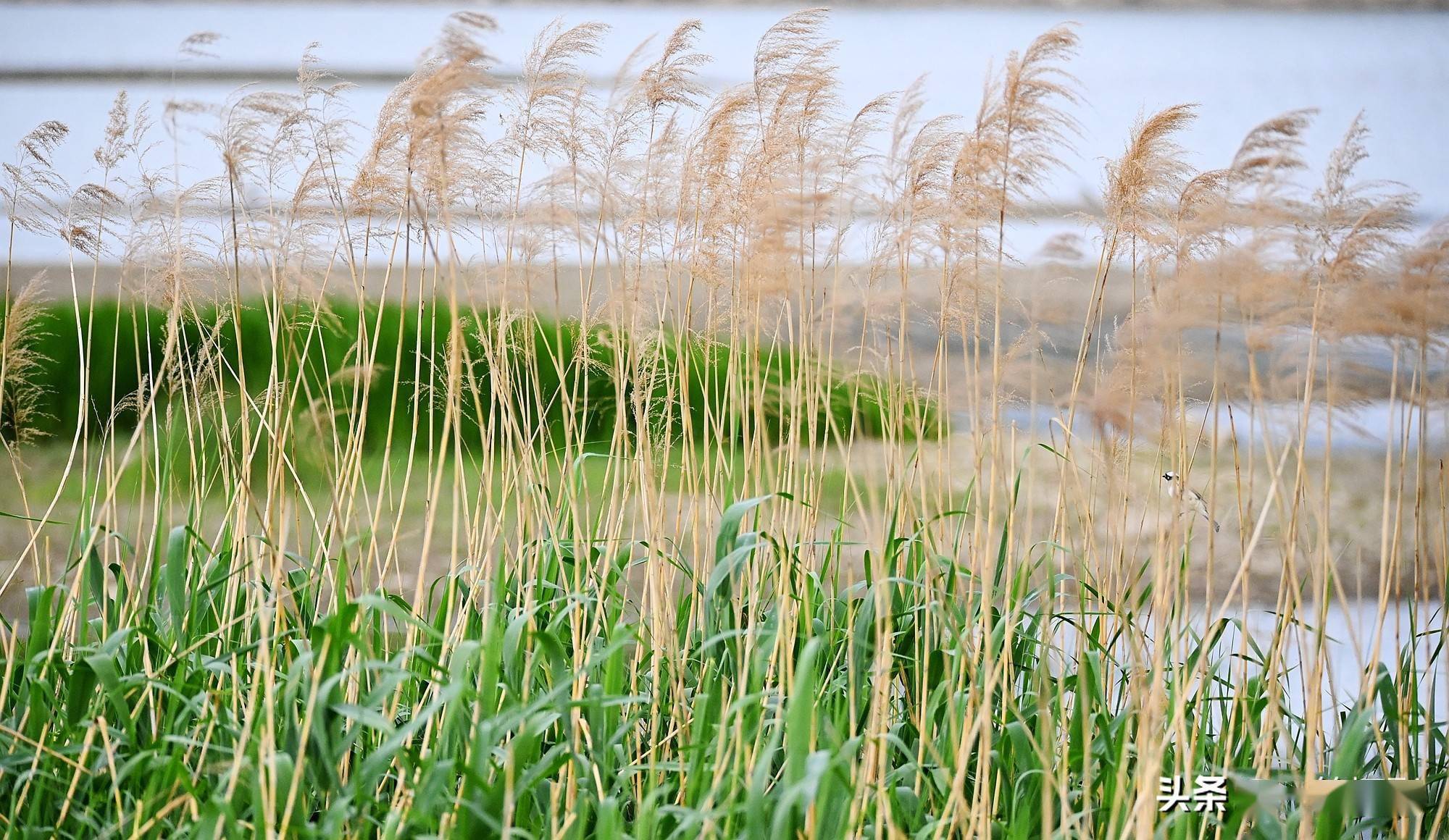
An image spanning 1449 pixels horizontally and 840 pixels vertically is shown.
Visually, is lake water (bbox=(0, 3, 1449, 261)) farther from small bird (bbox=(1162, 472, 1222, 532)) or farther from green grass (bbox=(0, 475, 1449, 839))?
green grass (bbox=(0, 475, 1449, 839))

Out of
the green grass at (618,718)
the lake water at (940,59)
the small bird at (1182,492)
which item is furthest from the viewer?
the lake water at (940,59)

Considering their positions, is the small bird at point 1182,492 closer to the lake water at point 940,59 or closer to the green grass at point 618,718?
the green grass at point 618,718

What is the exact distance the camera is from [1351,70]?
109 inches

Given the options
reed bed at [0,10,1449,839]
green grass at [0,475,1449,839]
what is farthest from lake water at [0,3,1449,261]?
green grass at [0,475,1449,839]

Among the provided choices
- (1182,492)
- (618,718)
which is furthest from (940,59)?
(618,718)

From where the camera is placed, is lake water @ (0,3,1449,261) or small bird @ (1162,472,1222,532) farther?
lake water @ (0,3,1449,261)

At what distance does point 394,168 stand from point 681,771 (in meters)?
0.81

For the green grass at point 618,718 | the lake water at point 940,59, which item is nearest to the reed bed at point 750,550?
the green grass at point 618,718

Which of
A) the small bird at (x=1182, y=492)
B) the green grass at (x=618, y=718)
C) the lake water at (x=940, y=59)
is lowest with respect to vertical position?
the green grass at (x=618, y=718)

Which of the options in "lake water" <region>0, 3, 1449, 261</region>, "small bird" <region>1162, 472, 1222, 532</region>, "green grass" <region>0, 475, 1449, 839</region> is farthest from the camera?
"lake water" <region>0, 3, 1449, 261</region>

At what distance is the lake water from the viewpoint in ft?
9.09

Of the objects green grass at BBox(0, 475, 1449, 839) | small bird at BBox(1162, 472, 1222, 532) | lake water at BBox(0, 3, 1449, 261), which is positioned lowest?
green grass at BBox(0, 475, 1449, 839)

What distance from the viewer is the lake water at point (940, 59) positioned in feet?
9.09

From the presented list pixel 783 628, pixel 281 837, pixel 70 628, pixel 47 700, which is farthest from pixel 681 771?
pixel 70 628
